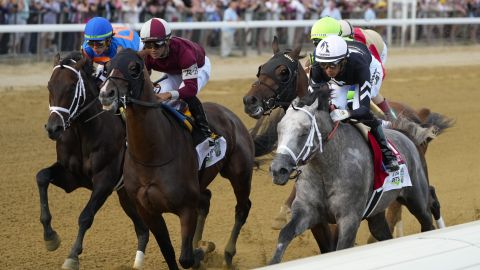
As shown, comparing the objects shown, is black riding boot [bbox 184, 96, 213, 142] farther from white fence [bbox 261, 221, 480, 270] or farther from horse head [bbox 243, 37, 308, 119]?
white fence [bbox 261, 221, 480, 270]

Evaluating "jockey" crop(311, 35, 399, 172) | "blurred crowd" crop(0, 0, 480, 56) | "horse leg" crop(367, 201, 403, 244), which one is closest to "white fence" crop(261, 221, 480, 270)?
"jockey" crop(311, 35, 399, 172)

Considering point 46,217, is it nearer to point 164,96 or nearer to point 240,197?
point 164,96

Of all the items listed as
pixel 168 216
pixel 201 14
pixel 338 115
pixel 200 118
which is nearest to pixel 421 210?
pixel 338 115

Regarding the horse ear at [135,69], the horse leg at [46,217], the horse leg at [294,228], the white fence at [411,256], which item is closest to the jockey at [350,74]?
the horse leg at [294,228]

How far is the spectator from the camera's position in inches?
746

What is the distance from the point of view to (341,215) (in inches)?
240

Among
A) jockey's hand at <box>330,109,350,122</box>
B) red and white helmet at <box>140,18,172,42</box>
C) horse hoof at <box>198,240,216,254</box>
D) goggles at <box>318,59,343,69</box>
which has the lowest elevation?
horse hoof at <box>198,240,216,254</box>

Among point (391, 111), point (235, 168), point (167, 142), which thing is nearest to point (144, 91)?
point (167, 142)

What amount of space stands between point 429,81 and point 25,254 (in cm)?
1177

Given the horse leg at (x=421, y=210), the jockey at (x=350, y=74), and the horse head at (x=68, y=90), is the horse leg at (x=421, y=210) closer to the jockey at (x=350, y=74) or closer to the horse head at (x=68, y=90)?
the jockey at (x=350, y=74)

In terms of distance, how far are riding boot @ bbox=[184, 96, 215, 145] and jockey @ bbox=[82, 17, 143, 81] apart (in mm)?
747

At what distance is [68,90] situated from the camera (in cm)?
702

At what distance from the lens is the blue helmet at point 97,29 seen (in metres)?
7.21

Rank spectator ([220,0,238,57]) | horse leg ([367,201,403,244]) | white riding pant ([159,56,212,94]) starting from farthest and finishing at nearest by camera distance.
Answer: spectator ([220,0,238,57])
horse leg ([367,201,403,244])
white riding pant ([159,56,212,94])
